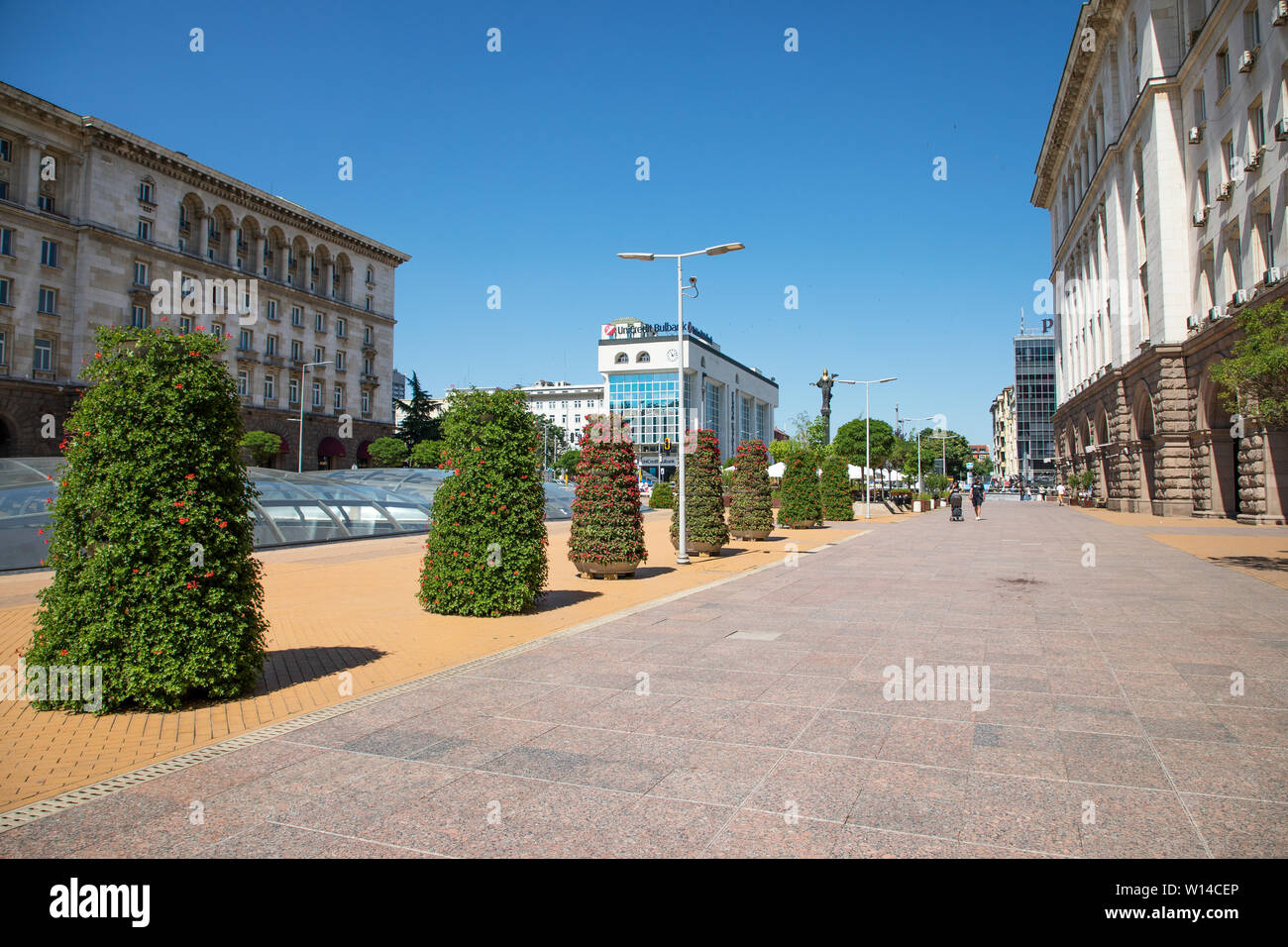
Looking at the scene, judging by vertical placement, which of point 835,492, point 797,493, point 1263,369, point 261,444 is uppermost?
point 261,444

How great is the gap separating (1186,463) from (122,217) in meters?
57.9

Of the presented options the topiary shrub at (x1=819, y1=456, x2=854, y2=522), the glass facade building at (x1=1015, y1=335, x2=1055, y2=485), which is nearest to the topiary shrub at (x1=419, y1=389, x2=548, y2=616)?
the topiary shrub at (x1=819, y1=456, x2=854, y2=522)

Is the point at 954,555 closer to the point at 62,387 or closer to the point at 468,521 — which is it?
the point at 468,521

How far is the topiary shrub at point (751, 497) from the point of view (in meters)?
25.2

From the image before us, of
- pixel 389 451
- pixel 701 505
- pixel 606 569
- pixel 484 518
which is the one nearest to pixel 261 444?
pixel 389 451

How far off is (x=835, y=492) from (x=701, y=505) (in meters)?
20.7

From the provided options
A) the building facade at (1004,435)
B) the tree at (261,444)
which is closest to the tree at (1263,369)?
the tree at (261,444)

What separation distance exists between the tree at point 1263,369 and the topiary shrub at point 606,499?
478 inches

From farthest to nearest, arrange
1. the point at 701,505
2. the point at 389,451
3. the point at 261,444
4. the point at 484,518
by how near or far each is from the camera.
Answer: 1. the point at 389,451
2. the point at 261,444
3. the point at 701,505
4. the point at 484,518

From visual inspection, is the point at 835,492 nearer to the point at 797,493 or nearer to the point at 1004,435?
the point at 797,493

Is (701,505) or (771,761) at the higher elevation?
(701,505)

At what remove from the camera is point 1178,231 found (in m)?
33.0

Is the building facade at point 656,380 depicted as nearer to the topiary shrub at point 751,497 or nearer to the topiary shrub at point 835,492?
the topiary shrub at point 835,492
